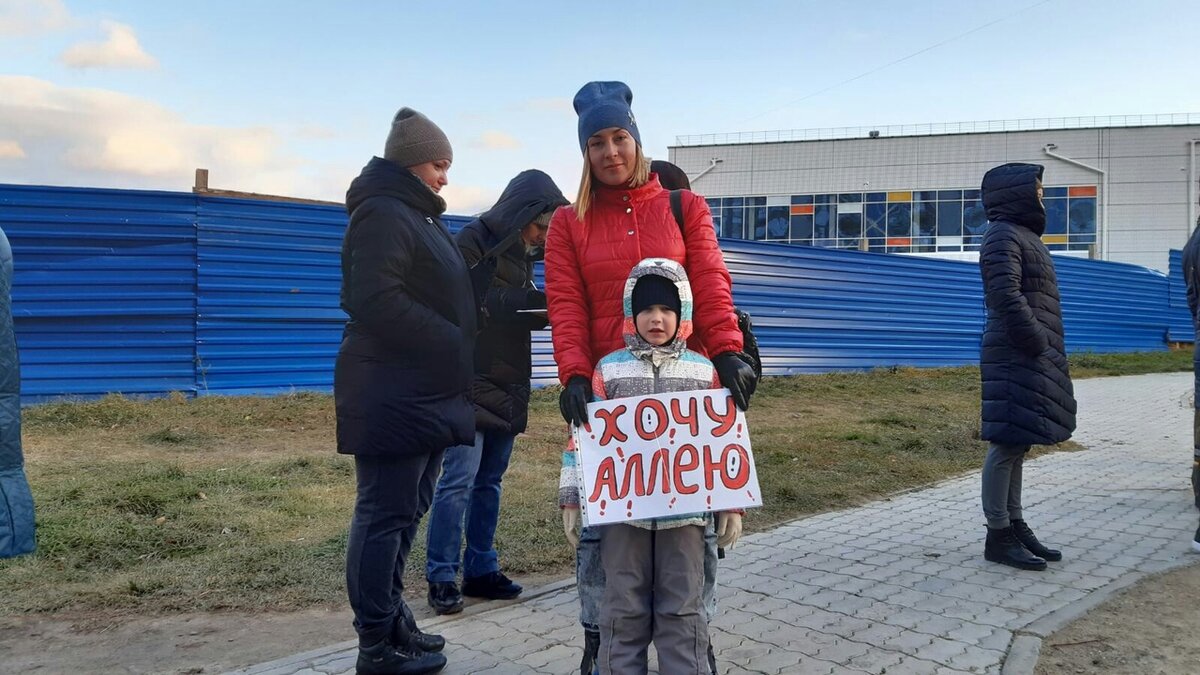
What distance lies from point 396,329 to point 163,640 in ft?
5.47

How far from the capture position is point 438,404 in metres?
3.06

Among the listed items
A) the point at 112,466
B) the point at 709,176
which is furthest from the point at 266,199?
the point at 709,176

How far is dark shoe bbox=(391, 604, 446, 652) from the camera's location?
3168 millimetres

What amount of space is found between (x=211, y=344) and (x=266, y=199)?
5.31 feet

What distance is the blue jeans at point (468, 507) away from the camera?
12.2ft

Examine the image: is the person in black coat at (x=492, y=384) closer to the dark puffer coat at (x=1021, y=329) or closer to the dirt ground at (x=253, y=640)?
the dirt ground at (x=253, y=640)

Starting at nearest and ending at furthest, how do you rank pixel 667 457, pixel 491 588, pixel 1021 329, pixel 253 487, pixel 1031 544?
pixel 667 457, pixel 491 588, pixel 1021 329, pixel 1031 544, pixel 253 487

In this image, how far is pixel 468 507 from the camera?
13.3 feet

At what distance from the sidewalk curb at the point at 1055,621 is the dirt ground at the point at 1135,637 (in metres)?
0.03

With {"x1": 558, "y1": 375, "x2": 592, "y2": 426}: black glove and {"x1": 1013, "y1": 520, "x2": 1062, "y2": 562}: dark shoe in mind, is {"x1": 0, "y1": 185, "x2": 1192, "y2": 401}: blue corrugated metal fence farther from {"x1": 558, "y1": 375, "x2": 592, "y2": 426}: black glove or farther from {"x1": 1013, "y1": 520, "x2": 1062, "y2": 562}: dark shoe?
{"x1": 558, "y1": 375, "x2": 592, "y2": 426}: black glove

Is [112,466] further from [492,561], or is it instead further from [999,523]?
[999,523]

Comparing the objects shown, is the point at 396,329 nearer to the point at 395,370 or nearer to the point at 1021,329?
the point at 395,370

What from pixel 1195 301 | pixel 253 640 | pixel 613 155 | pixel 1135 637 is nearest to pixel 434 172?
pixel 613 155

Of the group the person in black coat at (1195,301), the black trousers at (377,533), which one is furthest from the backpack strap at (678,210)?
the person in black coat at (1195,301)
